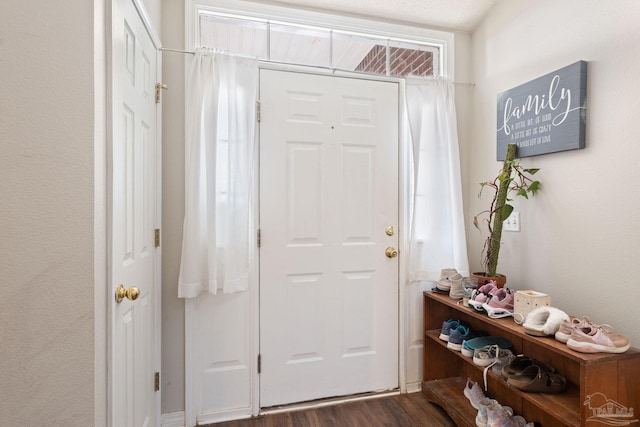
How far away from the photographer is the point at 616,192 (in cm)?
145

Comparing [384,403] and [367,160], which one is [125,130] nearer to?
[367,160]

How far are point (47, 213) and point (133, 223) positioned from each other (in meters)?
0.45

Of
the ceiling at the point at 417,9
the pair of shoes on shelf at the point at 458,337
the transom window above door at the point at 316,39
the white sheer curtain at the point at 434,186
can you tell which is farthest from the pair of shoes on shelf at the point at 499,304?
the ceiling at the point at 417,9

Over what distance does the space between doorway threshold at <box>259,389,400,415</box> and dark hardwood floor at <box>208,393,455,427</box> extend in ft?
0.07

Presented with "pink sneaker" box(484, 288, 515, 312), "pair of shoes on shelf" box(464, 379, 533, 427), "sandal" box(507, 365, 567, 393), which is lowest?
Answer: "pair of shoes on shelf" box(464, 379, 533, 427)

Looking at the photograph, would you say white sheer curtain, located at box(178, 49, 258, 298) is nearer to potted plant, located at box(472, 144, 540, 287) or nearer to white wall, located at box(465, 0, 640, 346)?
potted plant, located at box(472, 144, 540, 287)

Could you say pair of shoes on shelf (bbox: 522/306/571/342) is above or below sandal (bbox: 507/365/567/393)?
above

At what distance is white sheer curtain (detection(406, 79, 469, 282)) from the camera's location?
Answer: 7.11 ft

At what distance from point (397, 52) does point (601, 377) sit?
6.78 ft

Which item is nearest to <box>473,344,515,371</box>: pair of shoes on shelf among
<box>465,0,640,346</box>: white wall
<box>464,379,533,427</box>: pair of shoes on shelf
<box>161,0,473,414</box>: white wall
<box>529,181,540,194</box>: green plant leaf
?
<box>464,379,533,427</box>: pair of shoes on shelf

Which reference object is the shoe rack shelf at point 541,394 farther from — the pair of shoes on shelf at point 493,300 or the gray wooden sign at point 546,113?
the gray wooden sign at point 546,113

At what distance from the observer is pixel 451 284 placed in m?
1.97

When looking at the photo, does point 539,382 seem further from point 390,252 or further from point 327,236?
point 327,236

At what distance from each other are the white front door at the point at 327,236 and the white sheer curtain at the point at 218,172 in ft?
0.45
